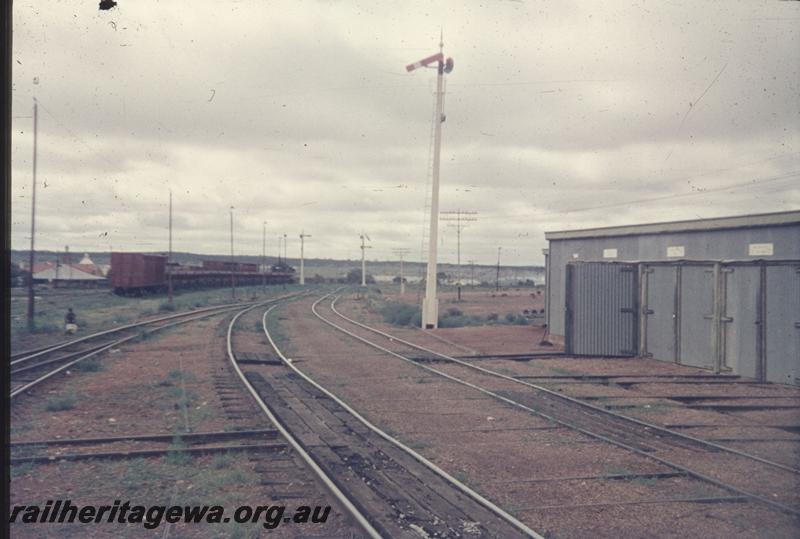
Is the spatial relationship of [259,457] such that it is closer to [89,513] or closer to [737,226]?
[89,513]

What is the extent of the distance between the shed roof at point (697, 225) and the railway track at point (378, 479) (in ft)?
35.6

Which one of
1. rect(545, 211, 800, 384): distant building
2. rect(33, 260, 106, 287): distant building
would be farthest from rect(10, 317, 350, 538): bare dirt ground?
rect(33, 260, 106, 287): distant building

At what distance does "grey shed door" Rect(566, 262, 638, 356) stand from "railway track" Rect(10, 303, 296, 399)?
13.4 meters

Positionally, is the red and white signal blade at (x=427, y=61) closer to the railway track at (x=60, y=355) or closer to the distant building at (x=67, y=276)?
the railway track at (x=60, y=355)

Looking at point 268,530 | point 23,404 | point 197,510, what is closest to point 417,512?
point 268,530

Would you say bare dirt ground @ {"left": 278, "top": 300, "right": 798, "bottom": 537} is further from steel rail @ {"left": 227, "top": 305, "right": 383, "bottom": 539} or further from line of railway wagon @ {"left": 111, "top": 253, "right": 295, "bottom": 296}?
line of railway wagon @ {"left": 111, "top": 253, "right": 295, "bottom": 296}

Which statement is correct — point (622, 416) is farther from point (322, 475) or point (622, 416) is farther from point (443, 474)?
point (322, 475)

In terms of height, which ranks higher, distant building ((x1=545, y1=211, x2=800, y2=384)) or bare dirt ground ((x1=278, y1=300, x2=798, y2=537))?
distant building ((x1=545, y1=211, x2=800, y2=384))

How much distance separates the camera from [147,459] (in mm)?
7844

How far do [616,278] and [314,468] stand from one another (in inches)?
529

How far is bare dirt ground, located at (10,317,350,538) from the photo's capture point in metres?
5.85

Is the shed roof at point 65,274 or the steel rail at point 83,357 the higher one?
the shed roof at point 65,274
